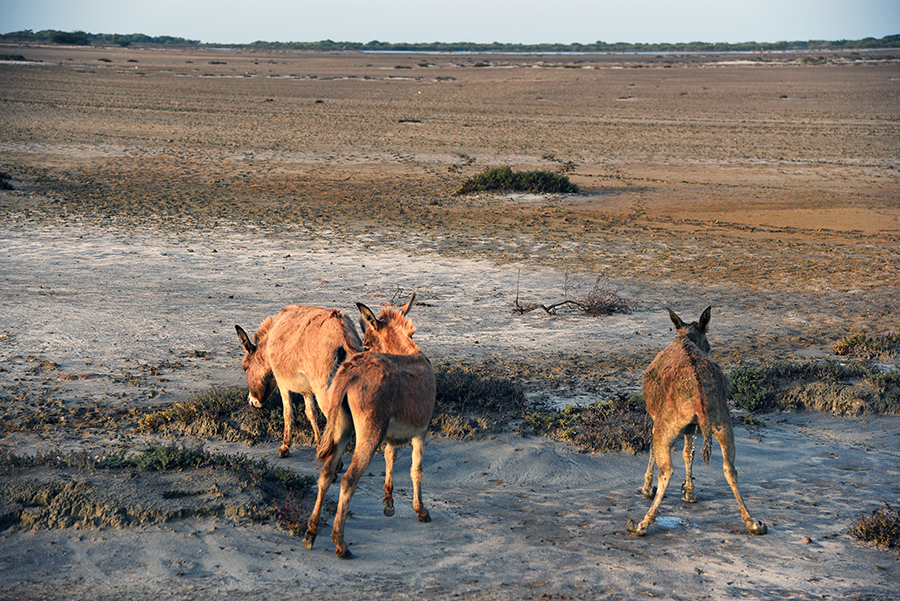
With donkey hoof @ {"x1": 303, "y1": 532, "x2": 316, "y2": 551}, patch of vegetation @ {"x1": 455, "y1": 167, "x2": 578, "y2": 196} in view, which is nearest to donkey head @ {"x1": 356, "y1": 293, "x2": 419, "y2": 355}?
donkey hoof @ {"x1": 303, "y1": 532, "x2": 316, "y2": 551}

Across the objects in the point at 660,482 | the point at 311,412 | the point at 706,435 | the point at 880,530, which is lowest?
the point at 880,530

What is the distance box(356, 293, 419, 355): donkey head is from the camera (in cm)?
725

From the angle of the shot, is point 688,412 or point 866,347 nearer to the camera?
point 688,412

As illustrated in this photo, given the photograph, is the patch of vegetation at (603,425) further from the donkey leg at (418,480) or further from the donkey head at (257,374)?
the donkey head at (257,374)

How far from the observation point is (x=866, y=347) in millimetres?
11156

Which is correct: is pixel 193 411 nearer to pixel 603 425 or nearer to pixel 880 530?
pixel 603 425

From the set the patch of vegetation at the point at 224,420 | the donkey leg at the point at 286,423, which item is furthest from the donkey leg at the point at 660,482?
the patch of vegetation at the point at 224,420

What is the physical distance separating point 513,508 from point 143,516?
3.03 metres

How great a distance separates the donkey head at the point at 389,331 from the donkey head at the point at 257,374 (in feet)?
4.47

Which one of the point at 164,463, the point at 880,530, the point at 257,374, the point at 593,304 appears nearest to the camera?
the point at 880,530

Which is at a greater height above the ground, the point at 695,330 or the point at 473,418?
the point at 695,330

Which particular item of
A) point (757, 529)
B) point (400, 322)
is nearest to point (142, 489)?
point (400, 322)

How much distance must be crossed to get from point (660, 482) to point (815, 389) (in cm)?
418

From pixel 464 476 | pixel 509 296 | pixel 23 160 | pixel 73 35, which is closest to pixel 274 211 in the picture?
pixel 509 296
